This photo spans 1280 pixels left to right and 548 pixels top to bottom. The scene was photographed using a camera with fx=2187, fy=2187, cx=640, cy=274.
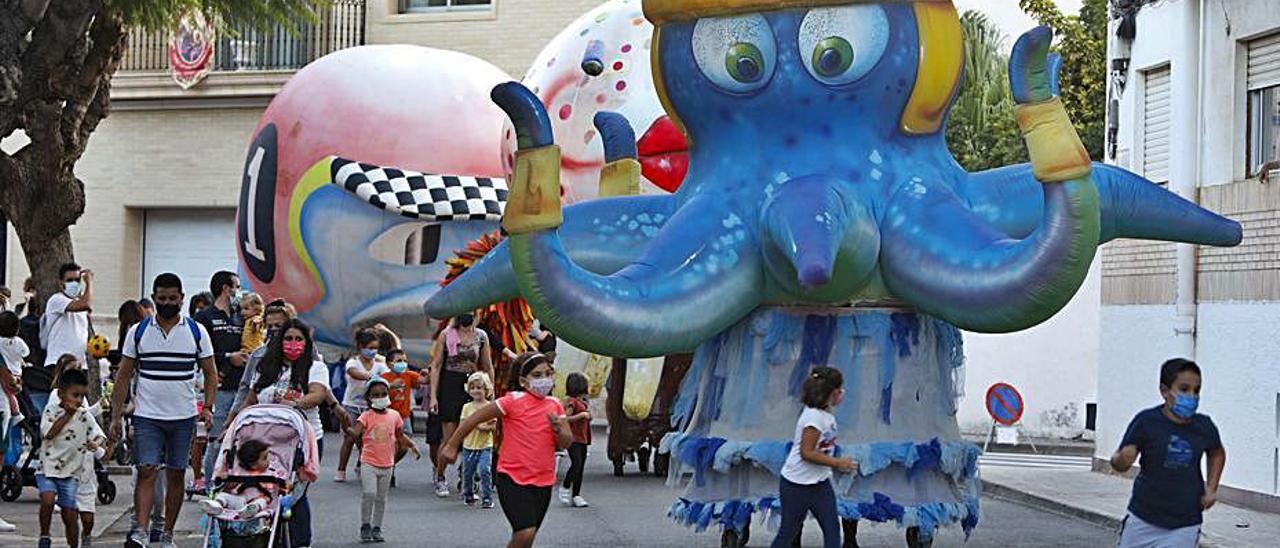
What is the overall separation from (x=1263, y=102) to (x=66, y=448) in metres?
9.73

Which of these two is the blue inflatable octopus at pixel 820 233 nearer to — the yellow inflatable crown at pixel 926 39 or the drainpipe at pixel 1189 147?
the yellow inflatable crown at pixel 926 39

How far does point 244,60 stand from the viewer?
3406cm

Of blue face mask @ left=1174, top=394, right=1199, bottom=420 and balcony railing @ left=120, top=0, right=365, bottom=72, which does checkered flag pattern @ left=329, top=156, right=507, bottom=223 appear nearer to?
balcony railing @ left=120, top=0, right=365, bottom=72

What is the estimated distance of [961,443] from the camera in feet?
39.1

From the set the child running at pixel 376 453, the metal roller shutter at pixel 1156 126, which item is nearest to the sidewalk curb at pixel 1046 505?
the metal roller shutter at pixel 1156 126

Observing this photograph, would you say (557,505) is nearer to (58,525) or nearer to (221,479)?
(58,525)

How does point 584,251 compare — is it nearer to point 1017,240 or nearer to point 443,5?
point 1017,240

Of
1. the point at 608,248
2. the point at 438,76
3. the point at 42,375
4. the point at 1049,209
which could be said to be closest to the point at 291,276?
the point at 438,76

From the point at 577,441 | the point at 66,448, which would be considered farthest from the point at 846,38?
the point at 577,441

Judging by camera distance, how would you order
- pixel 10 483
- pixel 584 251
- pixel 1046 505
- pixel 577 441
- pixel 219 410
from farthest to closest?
pixel 1046 505
pixel 577 441
pixel 10 483
pixel 219 410
pixel 584 251

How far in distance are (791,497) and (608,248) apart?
6.18ft

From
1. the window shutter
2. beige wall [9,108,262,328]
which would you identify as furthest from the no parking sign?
beige wall [9,108,262,328]

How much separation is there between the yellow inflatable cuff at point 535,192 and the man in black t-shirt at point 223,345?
11.8 feet

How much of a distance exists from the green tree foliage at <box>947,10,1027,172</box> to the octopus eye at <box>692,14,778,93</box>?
27.0 meters
